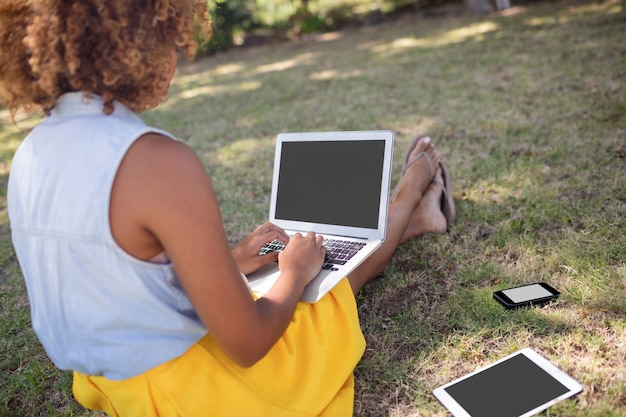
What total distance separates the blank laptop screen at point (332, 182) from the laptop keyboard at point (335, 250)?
0.11m

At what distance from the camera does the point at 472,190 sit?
10.9 feet

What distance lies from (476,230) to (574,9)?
624 cm

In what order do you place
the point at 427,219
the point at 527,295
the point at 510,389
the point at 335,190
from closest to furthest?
the point at 510,389 < the point at 527,295 < the point at 335,190 < the point at 427,219

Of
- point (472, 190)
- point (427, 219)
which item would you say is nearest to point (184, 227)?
point (427, 219)

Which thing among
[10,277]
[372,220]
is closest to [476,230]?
[372,220]

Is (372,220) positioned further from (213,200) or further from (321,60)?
(321,60)

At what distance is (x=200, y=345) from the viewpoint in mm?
1602

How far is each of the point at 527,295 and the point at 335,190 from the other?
0.89 metres

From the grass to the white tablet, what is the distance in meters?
0.05

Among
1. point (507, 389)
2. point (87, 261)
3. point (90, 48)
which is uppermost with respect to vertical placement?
point (90, 48)

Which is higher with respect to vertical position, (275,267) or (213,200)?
(213,200)

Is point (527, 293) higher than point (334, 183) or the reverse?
the reverse

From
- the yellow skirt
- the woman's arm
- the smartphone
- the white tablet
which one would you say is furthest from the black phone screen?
the woman's arm

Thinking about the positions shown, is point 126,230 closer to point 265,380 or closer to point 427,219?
point 265,380
